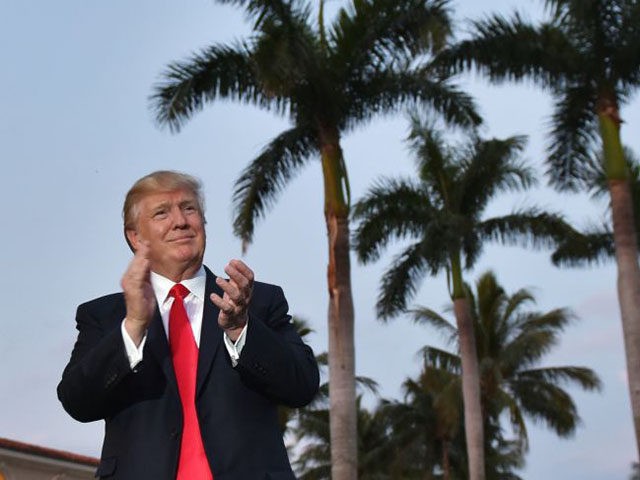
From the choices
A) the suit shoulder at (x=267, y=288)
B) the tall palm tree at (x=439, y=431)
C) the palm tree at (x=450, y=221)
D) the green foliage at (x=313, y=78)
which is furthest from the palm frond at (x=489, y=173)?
the suit shoulder at (x=267, y=288)

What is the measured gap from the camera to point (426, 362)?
157ft

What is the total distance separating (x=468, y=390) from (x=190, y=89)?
46.0 feet

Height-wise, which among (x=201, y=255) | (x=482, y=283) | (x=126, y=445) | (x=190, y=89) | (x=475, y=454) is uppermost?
(x=482, y=283)

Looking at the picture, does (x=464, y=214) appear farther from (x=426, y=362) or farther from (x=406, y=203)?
(x=426, y=362)

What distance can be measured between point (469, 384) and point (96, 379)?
29981mm

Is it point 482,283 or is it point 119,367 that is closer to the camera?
point 119,367

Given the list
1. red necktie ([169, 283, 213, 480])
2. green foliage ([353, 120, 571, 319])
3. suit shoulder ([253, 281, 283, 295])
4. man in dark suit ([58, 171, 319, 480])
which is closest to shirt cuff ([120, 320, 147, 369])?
man in dark suit ([58, 171, 319, 480])

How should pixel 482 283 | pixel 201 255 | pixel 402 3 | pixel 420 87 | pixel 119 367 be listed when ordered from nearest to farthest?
pixel 119 367 < pixel 201 255 < pixel 402 3 < pixel 420 87 < pixel 482 283

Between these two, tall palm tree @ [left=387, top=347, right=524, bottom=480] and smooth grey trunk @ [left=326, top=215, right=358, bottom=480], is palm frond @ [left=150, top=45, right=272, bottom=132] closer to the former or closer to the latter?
smooth grey trunk @ [left=326, top=215, right=358, bottom=480]

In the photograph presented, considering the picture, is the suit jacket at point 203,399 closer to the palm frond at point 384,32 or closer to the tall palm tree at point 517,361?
the palm frond at point 384,32

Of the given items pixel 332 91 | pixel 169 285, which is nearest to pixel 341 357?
pixel 332 91

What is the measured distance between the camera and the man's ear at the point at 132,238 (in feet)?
12.4

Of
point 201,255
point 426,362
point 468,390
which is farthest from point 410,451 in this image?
point 201,255

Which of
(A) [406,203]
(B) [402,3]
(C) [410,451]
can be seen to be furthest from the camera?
(C) [410,451]
